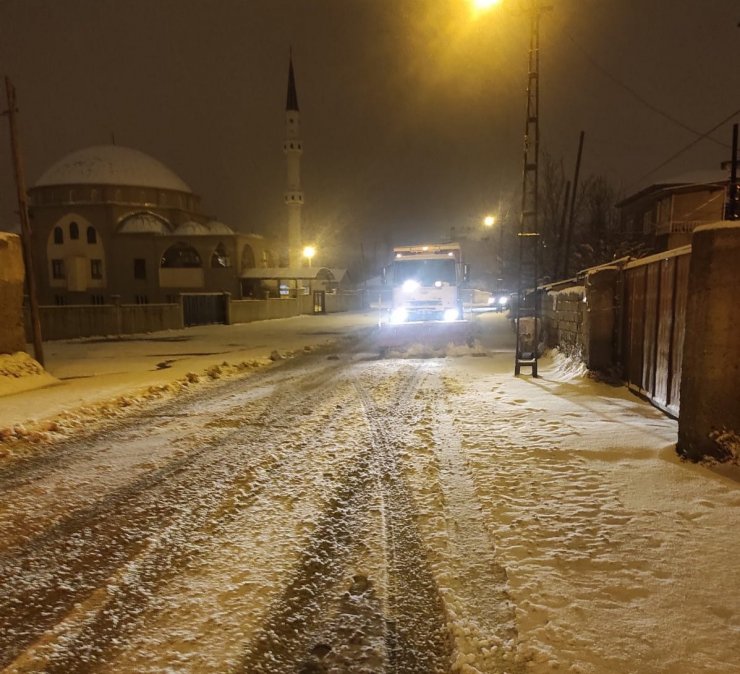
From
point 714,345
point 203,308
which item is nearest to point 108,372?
point 714,345

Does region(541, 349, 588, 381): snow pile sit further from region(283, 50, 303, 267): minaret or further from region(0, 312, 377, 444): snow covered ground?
region(283, 50, 303, 267): minaret

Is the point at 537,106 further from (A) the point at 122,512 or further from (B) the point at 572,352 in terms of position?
(A) the point at 122,512

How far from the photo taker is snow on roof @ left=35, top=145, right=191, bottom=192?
57.6 metres

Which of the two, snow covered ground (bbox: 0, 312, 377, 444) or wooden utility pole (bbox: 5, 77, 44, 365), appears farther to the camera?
wooden utility pole (bbox: 5, 77, 44, 365)

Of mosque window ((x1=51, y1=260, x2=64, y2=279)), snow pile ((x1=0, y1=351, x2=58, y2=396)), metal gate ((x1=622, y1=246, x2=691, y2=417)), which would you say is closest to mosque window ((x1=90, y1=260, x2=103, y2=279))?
mosque window ((x1=51, y1=260, x2=64, y2=279))

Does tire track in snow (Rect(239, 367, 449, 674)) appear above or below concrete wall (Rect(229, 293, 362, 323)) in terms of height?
below

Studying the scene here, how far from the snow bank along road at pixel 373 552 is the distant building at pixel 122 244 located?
4836cm

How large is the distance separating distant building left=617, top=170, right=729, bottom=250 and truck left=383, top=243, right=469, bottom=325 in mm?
24819

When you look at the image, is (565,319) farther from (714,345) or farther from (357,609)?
(357,609)

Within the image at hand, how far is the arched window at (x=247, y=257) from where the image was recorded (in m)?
55.2

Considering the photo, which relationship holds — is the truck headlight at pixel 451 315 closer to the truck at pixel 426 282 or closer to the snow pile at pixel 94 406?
the truck at pixel 426 282

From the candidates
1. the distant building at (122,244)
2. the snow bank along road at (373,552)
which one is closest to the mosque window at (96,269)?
the distant building at (122,244)

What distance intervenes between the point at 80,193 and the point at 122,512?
63.1 m

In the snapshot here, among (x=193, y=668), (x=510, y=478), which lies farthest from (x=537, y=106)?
(x=193, y=668)
